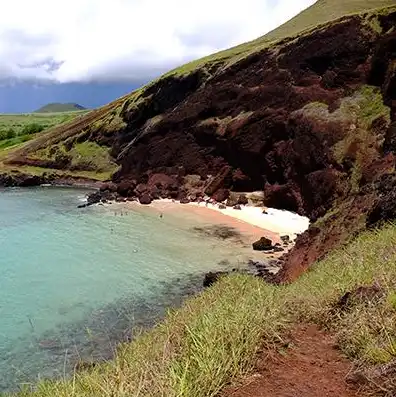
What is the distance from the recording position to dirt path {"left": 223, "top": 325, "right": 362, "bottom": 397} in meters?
6.74

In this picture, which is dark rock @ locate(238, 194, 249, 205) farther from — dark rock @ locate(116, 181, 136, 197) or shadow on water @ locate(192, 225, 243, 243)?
dark rock @ locate(116, 181, 136, 197)

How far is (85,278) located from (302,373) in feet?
90.0

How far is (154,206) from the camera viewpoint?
60.6 meters

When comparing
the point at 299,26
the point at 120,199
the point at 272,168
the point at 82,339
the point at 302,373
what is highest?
the point at 299,26

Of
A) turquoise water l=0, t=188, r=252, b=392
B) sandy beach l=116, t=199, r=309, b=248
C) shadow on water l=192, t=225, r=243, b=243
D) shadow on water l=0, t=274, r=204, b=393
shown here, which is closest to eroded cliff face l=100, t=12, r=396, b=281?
sandy beach l=116, t=199, r=309, b=248

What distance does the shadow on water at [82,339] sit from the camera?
765 inches

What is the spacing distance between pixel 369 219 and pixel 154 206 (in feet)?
133

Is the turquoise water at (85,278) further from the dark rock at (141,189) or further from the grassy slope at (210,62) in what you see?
the grassy slope at (210,62)

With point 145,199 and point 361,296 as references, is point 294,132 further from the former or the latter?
point 361,296

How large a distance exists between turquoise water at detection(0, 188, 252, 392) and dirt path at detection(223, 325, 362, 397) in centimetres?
659

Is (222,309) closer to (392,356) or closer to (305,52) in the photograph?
(392,356)

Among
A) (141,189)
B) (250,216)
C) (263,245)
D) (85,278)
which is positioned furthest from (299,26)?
(85,278)

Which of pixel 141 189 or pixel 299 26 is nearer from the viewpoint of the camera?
pixel 141 189

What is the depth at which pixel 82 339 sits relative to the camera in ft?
75.3
